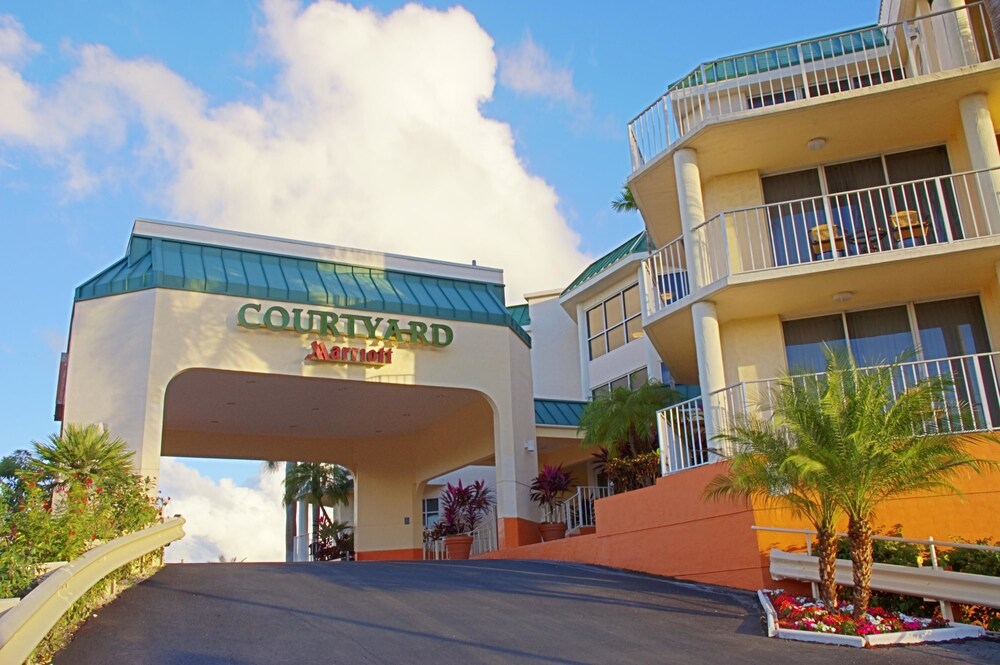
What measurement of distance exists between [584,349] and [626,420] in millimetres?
11093

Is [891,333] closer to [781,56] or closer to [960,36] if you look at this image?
[960,36]

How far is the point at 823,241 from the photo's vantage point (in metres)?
17.1

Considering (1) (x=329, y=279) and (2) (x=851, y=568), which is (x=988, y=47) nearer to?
(2) (x=851, y=568)

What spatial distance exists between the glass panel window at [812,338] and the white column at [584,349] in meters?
13.2

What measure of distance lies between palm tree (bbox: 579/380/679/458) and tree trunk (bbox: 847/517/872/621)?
8.78 m

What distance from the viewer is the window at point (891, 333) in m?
16.0

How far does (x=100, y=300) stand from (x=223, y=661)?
45.3 ft

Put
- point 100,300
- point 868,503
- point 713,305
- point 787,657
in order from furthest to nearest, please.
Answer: point 100,300, point 713,305, point 868,503, point 787,657

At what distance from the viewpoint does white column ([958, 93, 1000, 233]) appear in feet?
49.4

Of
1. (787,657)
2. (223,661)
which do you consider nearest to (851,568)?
(787,657)

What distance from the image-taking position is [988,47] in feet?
54.5

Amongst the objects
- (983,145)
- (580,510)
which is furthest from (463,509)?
(983,145)

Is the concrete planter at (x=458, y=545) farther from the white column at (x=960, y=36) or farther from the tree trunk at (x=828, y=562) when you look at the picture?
the white column at (x=960, y=36)

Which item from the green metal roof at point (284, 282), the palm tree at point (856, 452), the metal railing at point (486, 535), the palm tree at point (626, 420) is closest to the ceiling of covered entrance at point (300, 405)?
the green metal roof at point (284, 282)
